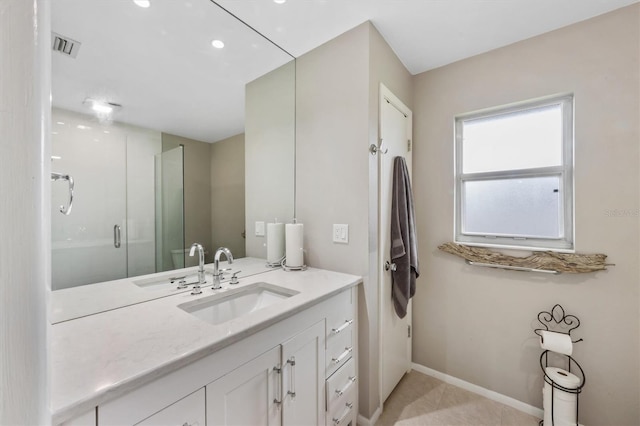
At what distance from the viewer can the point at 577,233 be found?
1665 millimetres

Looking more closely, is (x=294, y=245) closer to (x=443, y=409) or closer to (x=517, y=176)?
(x=443, y=409)

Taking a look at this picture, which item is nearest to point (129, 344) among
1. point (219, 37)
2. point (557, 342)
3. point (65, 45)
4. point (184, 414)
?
point (184, 414)

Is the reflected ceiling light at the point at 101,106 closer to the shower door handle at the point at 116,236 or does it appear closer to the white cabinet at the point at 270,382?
the shower door handle at the point at 116,236

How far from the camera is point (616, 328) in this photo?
1.56 meters

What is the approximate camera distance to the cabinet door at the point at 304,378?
116 centimetres

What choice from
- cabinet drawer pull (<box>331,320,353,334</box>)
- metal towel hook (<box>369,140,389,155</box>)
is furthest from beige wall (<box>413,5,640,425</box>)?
cabinet drawer pull (<box>331,320,353,334</box>)

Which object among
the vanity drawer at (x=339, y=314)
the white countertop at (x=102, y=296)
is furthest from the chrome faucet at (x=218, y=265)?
the vanity drawer at (x=339, y=314)

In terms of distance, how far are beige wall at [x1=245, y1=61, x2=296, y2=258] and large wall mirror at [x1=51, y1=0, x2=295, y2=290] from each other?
0.4 inches

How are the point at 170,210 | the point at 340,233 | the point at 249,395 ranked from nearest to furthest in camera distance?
the point at 249,395
the point at 170,210
the point at 340,233

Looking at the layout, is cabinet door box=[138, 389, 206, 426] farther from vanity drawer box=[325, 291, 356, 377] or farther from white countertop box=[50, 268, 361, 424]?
vanity drawer box=[325, 291, 356, 377]

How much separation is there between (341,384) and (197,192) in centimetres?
135

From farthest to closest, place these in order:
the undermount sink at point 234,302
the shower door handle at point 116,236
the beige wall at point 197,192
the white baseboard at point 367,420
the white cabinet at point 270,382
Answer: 1. the white baseboard at point 367,420
2. the beige wall at point 197,192
3. the undermount sink at point 234,302
4. the shower door handle at point 116,236
5. the white cabinet at point 270,382

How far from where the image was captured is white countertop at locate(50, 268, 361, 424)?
67 centimetres

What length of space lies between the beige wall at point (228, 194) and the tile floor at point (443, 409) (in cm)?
152
